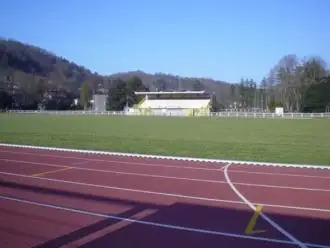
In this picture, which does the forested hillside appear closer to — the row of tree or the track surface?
the row of tree

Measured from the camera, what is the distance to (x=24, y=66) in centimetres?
18612

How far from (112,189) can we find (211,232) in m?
4.13

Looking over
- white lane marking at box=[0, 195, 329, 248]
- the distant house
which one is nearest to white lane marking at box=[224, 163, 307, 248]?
white lane marking at box=[0, 195, 329, 248]

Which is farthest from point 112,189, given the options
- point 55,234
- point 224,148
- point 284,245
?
point 224,148

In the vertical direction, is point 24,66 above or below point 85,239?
above

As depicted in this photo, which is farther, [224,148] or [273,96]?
[273,96]

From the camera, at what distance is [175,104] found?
101750mm

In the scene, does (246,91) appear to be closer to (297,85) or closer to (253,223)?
(297,85)

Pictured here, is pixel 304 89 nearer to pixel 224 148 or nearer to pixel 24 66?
pixel 224 148

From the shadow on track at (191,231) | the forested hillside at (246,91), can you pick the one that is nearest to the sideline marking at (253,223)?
the shadow on track at (191,231)

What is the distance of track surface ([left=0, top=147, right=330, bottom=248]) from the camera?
6.80m

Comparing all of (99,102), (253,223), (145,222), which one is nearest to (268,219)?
(253,223)

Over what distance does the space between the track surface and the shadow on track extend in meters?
0.02

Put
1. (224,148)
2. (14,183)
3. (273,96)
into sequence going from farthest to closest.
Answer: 1. (273,96)
2. (224,148)
3. (14,183)
